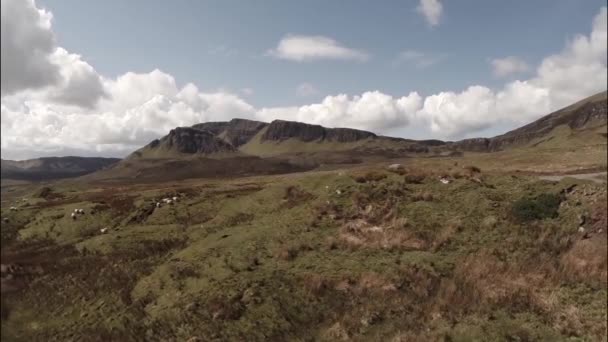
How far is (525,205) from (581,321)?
1133cm

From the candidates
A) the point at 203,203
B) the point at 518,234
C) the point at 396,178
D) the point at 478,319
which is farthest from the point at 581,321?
the point at 203,203

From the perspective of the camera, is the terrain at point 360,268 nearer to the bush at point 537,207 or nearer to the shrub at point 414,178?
the bush at point 537,207

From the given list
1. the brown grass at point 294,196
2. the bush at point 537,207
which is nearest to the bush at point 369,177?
the brown grass at point 294,196

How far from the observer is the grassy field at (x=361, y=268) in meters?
15.0

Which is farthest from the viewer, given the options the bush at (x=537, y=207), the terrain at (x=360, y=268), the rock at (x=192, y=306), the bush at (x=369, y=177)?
the bush at (x=369, y=177)

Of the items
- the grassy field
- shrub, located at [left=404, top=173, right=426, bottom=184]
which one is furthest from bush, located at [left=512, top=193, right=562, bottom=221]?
shrub, located at [left=404, top=173, right=426, bottom=184]

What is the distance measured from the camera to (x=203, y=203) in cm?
3872

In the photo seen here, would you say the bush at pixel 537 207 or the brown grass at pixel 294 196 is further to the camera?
the brown grass at pixel 294 196

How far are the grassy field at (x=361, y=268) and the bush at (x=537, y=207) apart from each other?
0.28ft

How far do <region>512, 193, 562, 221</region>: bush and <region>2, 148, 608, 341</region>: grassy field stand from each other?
9 centimetres

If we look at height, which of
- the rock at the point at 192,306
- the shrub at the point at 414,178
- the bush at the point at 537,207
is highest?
the shrub at the point at 414,178

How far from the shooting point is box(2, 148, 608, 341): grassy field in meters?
15.0

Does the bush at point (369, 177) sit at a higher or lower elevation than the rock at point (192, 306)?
higher

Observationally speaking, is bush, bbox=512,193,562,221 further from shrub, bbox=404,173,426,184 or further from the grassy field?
shrub, bbox=404,173,426,184
